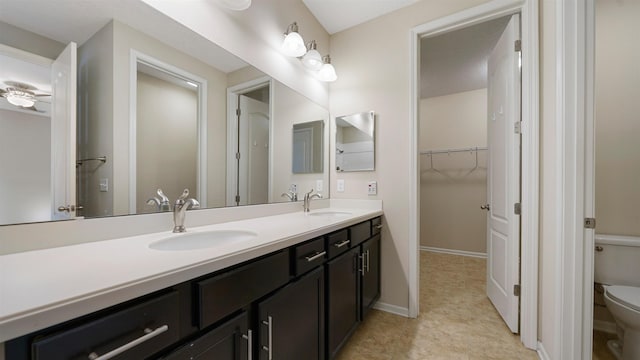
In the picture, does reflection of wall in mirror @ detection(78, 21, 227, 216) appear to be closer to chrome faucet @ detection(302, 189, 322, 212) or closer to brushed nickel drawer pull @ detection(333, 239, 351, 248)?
brushed nickel drawer pull @ detection(333, 239, 351, 248)

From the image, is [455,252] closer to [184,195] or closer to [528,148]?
[528,148]

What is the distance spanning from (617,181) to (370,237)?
5.52 feet

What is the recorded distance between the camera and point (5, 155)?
2.31 ft

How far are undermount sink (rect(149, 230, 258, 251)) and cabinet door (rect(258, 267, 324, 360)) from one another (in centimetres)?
28

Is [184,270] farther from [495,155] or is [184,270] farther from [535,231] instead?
[495,155]

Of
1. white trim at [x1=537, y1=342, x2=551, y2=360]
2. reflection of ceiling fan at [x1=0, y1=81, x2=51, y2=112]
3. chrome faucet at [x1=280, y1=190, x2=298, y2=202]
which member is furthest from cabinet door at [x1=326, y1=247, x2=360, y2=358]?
reflection of ceiling fan at [x1=0, y1=81, x2=51, y2=112]

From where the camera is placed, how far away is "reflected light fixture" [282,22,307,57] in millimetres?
1717

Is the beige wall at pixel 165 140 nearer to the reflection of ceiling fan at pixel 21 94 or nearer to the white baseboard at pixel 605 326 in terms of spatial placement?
the reflection of ceiling fan at pixel 21 94

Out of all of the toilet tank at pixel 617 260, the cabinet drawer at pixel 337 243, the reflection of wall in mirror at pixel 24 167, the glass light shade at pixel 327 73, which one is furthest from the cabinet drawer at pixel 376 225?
the reflection of wall in mirror at pixel 24 167

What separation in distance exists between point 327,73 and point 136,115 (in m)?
1.56

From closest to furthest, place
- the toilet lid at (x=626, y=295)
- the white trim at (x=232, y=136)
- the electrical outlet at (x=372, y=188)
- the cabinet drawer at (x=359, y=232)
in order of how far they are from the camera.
A: 1. the toilet lid at (x=626, y=295)
2. the white trim at (x=232, y=136)
3. the cabinet drawer at (x=359, y=232)
4. the electrical outlet at (x=372, y=188)

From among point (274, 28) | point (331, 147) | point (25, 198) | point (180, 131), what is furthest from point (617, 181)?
point (25, 198)

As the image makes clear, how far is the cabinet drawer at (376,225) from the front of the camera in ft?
6.07

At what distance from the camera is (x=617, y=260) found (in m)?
1.56
